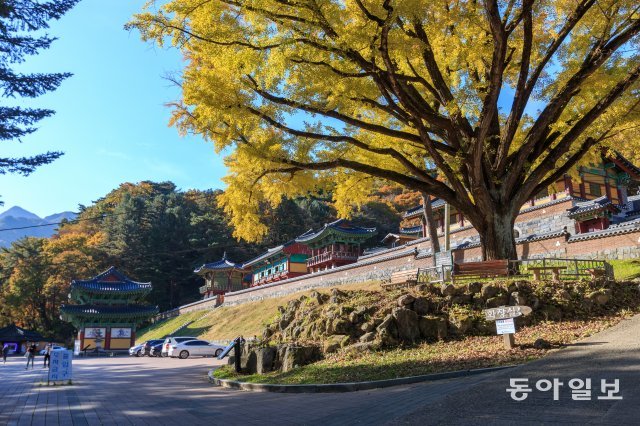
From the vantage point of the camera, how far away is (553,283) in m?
12.2

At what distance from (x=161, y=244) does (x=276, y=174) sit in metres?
63.0

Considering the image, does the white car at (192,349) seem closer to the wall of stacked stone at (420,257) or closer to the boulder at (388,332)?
the wall of stacked stone at (420,257)

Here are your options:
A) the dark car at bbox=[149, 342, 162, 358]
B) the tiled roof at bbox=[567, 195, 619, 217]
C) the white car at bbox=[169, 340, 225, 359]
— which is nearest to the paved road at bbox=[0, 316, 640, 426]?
the white car at bbox=[169, 340, 225, 359]

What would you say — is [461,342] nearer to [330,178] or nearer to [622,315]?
[622,315]

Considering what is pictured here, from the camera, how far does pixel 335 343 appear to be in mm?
12117

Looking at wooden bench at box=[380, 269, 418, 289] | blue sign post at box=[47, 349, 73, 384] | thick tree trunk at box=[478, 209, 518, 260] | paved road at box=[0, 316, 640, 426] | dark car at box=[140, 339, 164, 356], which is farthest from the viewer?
dark car at box=[140, 339, 164, 356]

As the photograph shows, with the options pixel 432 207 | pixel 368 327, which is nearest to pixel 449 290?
pixel 368 327

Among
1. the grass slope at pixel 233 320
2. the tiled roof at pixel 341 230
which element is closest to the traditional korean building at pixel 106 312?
the grass slope at pixel 233 320

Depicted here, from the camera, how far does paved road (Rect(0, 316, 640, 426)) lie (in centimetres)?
533

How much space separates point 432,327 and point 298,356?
3429 millimetres

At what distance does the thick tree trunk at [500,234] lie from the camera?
1337 centimetres

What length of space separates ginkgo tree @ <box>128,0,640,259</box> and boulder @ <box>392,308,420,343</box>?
359 cm

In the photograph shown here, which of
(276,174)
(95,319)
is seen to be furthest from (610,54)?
(95,319)

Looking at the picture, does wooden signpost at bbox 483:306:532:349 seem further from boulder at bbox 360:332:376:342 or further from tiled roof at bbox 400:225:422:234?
tiled roof at bbox 400:225:422:234
